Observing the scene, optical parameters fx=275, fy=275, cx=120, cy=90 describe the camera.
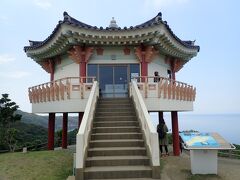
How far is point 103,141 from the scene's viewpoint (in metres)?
10.5

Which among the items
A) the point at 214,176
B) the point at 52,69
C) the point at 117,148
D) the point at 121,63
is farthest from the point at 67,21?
the point at 214,176

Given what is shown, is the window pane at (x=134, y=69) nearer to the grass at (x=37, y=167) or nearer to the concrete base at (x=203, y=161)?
the grass at (x=37, y=167)

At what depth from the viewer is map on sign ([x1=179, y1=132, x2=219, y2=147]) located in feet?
35.4

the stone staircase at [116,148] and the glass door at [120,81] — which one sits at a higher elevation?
the glass door at [120,81]

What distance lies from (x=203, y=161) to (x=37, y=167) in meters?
6.95

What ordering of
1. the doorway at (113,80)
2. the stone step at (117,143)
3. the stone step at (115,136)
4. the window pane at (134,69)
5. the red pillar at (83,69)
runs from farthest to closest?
the doorway at (113,80) → the window pane at (134,69) → the red pillar at (83,69) → the stone step at (115,136) → the stone step at (117,143)

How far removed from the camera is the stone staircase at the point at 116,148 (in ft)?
28.7

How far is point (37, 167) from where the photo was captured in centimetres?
1173

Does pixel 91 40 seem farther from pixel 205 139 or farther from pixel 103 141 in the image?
pixel 205 139

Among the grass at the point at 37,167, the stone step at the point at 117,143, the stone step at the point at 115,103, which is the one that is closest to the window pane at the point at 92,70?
the stone step at the point at 115,103

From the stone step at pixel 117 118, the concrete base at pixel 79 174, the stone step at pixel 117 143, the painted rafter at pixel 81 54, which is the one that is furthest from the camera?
the painted rafter at pixel 81 54

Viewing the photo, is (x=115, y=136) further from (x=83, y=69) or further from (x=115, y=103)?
(x=83, y=69)

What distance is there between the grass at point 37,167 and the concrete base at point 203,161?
197 inches

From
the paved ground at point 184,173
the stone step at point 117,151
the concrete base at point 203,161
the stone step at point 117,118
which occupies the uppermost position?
the stone step at point 117,118
